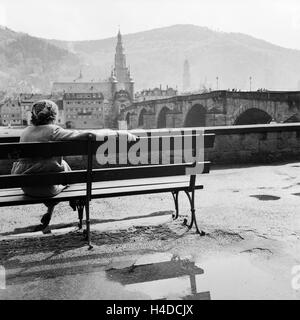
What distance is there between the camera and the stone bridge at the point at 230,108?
1129 inches

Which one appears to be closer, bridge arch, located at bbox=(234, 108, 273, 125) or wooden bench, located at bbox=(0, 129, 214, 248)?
wooden bench, located at bbox=(0, 129, 214, 248)

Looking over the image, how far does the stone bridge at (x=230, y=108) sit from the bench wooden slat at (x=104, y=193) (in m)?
20.6

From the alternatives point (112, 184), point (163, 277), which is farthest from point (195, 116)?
point (163, 277)

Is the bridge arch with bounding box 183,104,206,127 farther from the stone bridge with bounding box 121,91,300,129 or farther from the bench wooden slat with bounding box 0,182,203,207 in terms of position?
the bench wooden slat with bounding box 0,182,203,207

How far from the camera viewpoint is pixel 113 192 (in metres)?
4.09

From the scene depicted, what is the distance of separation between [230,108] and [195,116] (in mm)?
11428

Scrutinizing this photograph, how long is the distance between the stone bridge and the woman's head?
21.0 metres

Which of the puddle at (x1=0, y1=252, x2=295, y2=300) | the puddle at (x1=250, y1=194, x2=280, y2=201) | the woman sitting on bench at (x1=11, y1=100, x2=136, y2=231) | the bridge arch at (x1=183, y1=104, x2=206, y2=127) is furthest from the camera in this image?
the bridge arch at (x1=183, y1=104, x2=206, y2=127)

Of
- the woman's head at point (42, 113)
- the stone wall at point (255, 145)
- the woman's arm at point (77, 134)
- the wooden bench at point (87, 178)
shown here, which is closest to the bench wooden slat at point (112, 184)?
the wooden bench at point (87, 178)

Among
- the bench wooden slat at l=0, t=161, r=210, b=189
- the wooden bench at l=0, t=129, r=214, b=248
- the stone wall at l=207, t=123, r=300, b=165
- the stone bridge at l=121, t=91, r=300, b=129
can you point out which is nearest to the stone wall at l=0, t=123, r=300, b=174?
the stone wall at l=207, t=123, r=300, b=165

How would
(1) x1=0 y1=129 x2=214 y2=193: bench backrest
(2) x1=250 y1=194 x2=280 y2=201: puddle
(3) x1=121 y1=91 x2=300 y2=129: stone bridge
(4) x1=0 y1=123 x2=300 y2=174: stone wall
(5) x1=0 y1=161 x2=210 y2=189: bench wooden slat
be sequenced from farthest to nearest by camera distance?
(3) x1=121 y1=91 x2=300 y2=129: stone bridge → (4) x1=0 y1=123 x2=300 y2=174: stone wall → (2) x1=250 y1=194 x2=280 y2=201: puddle → (5) x1=0 y1=161 x2=210 y2=189: bench wooden slat → (1) x1=0 y1=129 x2=214 y2=193: bench backrest

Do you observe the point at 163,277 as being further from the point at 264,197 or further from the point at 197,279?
the point at 264,197

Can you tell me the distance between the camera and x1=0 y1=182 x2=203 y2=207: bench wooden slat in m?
3.83

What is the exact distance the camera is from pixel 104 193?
407 centimetres
